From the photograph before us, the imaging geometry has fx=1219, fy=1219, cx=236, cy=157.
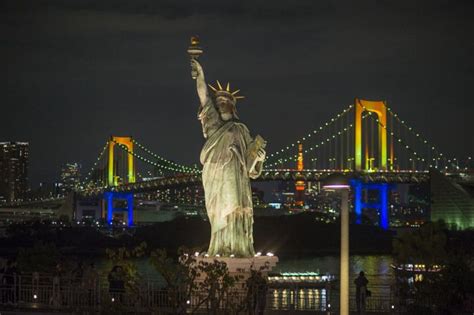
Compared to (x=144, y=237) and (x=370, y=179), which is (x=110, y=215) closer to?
(x=144, y=237)

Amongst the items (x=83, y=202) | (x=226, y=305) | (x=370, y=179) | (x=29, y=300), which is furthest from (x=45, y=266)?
(x=83, y=202)

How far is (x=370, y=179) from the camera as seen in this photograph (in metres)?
69.2

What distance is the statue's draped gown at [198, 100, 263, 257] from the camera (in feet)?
61.4

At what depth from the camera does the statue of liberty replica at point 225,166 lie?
1872 cm

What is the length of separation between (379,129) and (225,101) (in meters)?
56.9

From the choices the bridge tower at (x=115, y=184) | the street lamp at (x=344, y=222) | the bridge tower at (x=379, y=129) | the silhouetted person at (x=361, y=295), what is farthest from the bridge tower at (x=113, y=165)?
the street lamp at (x=344, y=222)

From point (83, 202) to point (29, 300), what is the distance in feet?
254

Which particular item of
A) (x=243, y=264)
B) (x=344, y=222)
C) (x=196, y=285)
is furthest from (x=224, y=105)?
(x=344, y=222)

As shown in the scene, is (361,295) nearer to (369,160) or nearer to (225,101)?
(225,101)

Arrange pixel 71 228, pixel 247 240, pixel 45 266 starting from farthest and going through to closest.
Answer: pixel 71 228 < pixel 45 266 < pixel 247 240

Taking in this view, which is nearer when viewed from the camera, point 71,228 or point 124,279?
point 124,279

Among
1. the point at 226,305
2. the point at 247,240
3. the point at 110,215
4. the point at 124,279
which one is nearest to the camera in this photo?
the point at 226,305

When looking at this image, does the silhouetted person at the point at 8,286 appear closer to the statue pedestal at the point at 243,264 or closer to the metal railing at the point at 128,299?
the metal railing at the point at 128,299

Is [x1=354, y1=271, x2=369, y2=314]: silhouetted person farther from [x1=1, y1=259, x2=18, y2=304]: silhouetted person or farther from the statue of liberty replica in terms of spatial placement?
[x1=1, y1=259, x2=18, y2=304]: silhouetted person
